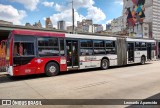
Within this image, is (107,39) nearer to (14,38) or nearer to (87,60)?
(87,60)

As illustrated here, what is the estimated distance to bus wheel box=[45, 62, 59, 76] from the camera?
481 inches

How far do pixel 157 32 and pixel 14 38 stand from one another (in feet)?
379

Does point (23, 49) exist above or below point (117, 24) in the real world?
below

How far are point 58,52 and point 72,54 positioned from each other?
1270 mm

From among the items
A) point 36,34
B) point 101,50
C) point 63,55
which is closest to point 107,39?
point 101,50

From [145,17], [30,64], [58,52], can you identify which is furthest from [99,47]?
[145,17]

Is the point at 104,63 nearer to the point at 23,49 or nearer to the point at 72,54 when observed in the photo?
the point at 72,54

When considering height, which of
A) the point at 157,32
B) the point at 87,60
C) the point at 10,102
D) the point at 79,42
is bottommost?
the point at 10,102

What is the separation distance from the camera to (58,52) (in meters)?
12.7

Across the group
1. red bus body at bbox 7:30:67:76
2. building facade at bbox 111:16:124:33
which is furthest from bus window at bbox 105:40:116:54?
building facade at bbox 111:16:124:33

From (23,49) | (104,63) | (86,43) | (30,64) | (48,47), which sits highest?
(86,43)

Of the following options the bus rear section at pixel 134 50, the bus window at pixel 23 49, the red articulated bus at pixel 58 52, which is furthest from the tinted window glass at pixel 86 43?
the bus window at pixel 23 49

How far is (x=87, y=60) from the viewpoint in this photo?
14.3m

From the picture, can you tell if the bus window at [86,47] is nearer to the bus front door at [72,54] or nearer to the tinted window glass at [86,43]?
the tinted window glass at [86,43]
